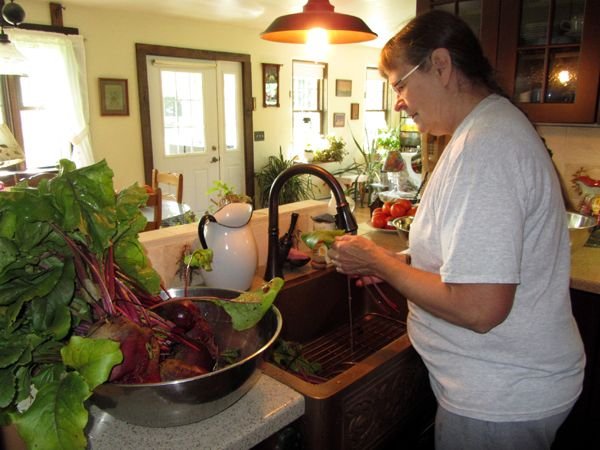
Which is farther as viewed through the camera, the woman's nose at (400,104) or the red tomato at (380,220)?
the red tomato at (380,220)

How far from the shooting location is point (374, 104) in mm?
8117

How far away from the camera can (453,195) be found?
88 cm

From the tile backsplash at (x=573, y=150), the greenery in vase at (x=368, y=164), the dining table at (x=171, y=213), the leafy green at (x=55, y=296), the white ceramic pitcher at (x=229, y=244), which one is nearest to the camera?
the leafy green at (x=55, y=296)

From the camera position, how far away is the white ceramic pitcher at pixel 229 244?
1322mm

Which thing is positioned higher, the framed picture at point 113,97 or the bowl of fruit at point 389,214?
the framed picture at point 113,97

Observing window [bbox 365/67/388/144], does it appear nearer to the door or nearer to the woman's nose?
the door

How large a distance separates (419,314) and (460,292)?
0.74ft

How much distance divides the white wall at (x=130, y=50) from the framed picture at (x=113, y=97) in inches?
1.9

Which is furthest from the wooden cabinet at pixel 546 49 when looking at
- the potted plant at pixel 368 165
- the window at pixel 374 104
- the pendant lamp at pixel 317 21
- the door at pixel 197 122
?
the window at pixel 374 104

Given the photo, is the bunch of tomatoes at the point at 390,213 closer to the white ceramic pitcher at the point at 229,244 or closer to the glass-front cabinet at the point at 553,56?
the glass-front cabinet at the point at 553,56

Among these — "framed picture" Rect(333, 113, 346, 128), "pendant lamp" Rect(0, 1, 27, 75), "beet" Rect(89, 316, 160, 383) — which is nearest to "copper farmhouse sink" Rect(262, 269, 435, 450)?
"beet" Rect(89, 316, 160, 383)

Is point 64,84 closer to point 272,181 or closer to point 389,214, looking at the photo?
point 272,181

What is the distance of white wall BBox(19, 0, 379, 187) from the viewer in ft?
15.7

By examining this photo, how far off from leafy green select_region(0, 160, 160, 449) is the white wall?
449cm
